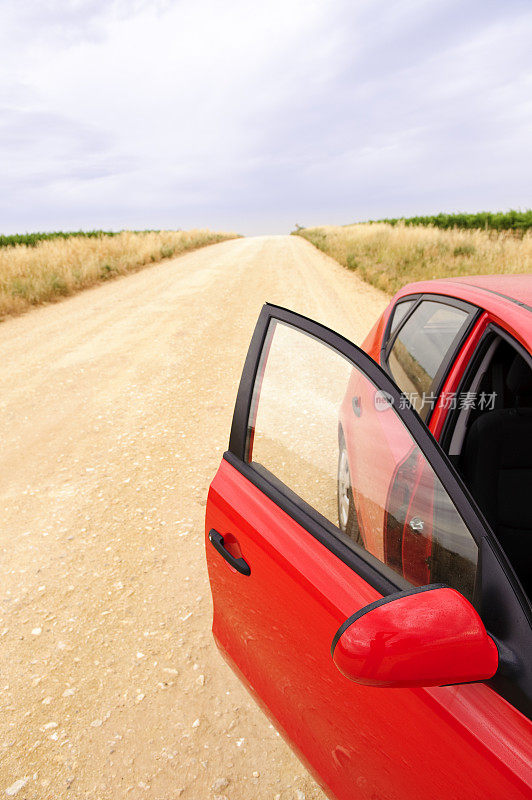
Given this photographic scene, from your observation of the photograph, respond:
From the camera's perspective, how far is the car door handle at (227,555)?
4.99 ft

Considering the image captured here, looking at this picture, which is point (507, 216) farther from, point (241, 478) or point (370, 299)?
point (241, 478)

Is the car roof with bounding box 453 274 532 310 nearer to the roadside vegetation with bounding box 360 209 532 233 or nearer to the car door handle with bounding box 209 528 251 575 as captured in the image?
the car door handle with bounding box 209 528 251 575

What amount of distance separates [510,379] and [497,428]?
34cm

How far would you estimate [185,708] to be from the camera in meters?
2.01

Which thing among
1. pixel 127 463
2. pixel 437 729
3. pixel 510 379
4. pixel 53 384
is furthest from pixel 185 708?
pixel 53 384

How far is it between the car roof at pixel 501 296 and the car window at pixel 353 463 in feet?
1.82

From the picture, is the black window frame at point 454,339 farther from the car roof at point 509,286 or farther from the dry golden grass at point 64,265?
the dry golden grass at point 64,265

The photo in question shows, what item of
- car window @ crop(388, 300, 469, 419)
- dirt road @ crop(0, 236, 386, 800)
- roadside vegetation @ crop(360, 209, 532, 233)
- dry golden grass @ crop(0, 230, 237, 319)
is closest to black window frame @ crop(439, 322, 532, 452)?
car window @ crop(388, 300, 469, 419)

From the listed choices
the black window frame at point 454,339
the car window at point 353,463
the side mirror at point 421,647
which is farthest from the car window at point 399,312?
the side mirror at point 421,647

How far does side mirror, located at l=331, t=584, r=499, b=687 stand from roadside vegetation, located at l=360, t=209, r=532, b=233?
30.5 meters

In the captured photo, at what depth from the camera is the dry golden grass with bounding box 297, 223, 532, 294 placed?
11656 mm

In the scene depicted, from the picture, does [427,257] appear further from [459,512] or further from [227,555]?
[459,512]

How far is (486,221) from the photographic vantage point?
30688 mm

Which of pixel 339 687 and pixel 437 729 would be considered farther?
pixel 339 687
